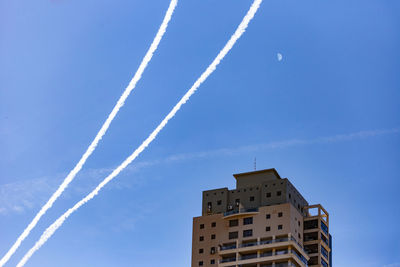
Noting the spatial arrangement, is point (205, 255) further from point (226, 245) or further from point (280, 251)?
point (280, 251)

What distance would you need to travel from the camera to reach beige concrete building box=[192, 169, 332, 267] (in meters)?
154

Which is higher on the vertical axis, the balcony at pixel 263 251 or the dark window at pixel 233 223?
the dark window at pixel 233 223

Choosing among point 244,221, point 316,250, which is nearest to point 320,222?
point 316,250

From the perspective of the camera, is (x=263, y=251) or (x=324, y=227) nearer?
(x=263, y=251)

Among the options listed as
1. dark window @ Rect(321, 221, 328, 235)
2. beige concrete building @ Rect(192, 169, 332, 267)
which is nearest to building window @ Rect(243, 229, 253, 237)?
beige concrete building @ Rect(192, 169, 332, 267)

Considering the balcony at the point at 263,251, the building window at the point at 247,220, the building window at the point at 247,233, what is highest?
the building window at the point at 247,220

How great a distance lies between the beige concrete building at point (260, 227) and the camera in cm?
15375

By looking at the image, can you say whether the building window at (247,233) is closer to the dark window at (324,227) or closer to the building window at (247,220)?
the building window at (247,220)

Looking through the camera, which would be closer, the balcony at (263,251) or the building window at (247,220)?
the balcony at (263,251)

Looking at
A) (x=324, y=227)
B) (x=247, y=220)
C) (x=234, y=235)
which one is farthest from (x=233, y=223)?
(x=324, y=227)

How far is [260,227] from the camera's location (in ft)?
513

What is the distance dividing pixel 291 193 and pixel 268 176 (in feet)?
23.2

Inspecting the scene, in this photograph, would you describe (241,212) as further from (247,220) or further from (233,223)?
(233,223)

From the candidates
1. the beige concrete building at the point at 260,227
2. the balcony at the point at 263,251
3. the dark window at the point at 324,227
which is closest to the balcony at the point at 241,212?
the beige concrete building at the point at 260,227
